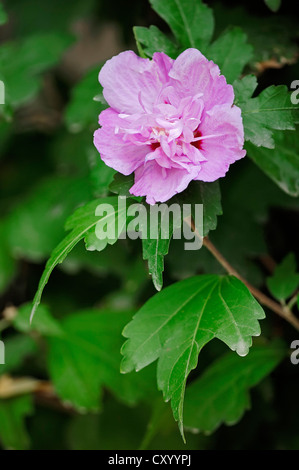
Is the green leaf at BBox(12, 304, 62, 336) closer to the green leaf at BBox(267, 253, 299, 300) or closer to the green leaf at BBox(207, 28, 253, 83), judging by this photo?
the green leaf at BBox(267, 253, 299, 300)

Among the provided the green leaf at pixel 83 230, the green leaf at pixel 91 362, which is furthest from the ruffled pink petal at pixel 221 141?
the green leaf at pixel 91 362

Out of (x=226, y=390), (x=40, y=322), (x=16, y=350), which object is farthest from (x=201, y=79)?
(x=16, y=350)

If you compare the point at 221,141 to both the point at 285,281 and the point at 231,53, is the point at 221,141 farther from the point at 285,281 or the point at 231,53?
the point at 285,281

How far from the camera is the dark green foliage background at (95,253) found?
102cm

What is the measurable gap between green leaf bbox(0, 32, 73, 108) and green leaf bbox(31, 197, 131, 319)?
562mm

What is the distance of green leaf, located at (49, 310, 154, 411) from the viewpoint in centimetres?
109

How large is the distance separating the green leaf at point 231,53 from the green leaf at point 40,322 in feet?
2.03

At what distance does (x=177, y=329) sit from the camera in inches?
28.6

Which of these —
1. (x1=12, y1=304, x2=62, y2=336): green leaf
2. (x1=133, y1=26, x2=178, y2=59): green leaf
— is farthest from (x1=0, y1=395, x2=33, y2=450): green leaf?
(x1=133, y1=26, x2=178, y2=59): green leaf

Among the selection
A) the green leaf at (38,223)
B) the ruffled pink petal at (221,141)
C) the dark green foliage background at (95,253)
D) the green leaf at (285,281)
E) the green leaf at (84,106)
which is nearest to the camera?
the ruffled pink petal at (221,141)

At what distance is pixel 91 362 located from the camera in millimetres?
1143

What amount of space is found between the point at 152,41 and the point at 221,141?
20 cm

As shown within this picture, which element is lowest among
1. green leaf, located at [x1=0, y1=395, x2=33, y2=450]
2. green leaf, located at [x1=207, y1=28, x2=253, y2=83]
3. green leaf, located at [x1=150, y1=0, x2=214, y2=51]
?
green leaf, located at [x1=0, y1=395, x2=33, y2=450]

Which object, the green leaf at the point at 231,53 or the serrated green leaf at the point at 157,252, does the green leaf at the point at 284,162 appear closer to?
the green leaf at the point at 231,53
